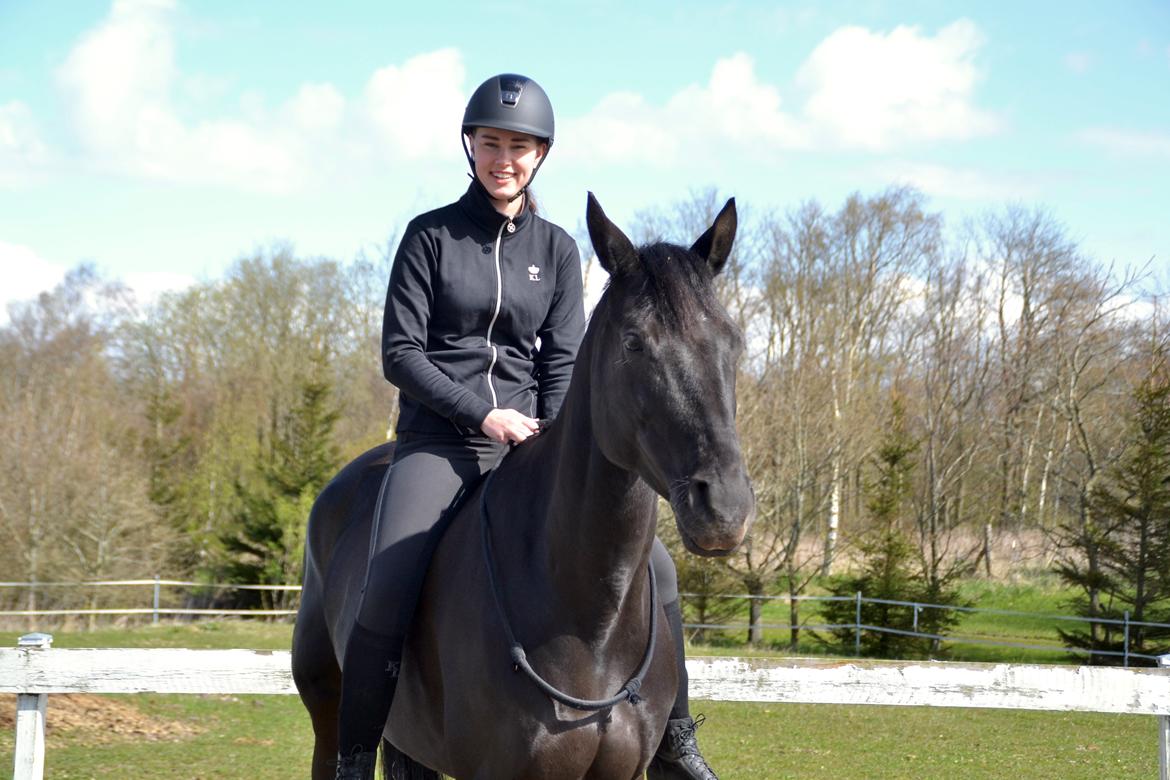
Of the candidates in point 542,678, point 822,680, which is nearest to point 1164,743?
point 822,680

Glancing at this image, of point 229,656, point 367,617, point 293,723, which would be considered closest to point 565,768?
point 367,617

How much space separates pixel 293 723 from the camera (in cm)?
1357

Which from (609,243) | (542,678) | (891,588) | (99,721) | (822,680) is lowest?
(99,721)

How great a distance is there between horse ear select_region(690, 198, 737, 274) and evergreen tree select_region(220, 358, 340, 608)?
96.9 feet

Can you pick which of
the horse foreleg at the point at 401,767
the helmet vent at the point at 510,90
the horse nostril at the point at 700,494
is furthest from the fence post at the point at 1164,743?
the helmet vent at the point at 510,90

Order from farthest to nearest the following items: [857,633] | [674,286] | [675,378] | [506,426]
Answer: [857,633] < [506,426] < [674,286] < [675,378]

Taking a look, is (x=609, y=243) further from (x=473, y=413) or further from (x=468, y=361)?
(x=468, y=361)

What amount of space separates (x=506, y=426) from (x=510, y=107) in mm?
1103

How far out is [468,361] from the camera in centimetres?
349

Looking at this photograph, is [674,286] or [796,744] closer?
[674,286]

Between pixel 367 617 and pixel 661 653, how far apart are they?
93 cm

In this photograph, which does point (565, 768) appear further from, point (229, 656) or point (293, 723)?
point (293, 723)

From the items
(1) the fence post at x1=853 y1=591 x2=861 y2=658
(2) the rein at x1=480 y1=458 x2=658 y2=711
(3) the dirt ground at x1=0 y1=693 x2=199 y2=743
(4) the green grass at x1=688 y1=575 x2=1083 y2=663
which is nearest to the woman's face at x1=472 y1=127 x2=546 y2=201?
(2) the rein at x1=480 y1=458 x2=658 y2=711

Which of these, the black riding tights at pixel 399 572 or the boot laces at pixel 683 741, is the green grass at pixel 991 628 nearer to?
the boot laces at pixel 683 741
